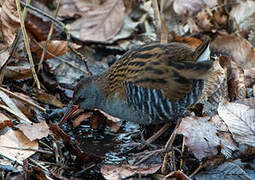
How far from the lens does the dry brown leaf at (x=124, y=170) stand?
295 centimetres

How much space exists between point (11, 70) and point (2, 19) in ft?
1.87

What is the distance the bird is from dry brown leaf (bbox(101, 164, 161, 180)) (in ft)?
1.57

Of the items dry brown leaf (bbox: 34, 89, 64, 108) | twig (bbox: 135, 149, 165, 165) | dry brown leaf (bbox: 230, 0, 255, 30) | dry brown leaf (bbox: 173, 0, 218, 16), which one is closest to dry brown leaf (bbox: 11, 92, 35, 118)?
dry brown leaf (bbox: 34, 89, 64, 108)

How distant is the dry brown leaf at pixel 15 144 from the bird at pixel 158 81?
86 centimetres

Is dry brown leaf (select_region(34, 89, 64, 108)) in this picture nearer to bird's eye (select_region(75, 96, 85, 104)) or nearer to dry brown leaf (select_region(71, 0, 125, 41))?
bird's eye (select_region(75, 96, 85, 104))

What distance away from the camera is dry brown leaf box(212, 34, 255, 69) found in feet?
14.8

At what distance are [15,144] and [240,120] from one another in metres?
1.72

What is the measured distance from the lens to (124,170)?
9.97 ft

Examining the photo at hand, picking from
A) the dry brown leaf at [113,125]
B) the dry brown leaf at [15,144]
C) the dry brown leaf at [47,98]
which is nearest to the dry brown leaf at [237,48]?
the dry brown leaf at [113,125]

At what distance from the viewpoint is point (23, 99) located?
358 centimetres

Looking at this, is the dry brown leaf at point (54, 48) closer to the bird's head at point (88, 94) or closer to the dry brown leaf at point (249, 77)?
the bird's head at point (88, 94)

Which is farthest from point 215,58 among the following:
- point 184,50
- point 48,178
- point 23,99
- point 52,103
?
point 48,178

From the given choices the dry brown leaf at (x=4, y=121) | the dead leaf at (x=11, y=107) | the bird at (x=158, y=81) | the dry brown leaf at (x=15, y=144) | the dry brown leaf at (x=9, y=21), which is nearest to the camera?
the dry brown leaf at (x=15, y=144)

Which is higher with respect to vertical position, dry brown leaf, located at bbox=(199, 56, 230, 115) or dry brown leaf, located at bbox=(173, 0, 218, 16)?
dry brown leaf, located at bbox=(173, 0, 218, 16)
